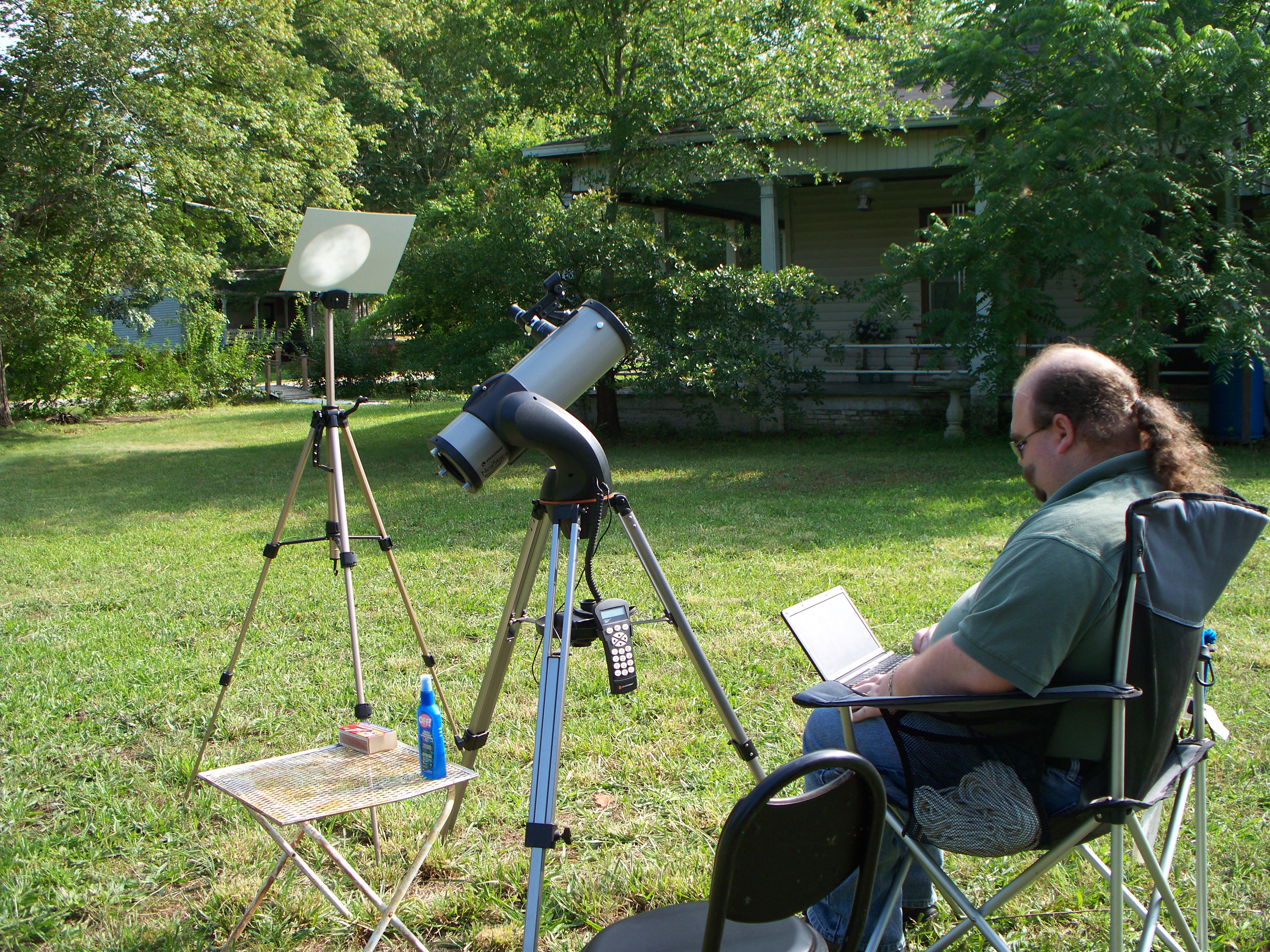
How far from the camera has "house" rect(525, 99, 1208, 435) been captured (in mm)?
11812

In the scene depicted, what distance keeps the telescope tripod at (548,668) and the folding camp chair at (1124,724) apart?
0.48m

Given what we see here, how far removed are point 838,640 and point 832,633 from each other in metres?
0.03

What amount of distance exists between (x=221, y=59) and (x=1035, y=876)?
15698 mm

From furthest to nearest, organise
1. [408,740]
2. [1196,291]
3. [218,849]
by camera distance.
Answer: [1196,291], [408,740], [218,849]

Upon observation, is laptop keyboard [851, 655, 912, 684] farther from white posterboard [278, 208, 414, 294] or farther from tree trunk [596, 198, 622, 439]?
tree trunk [596, 198, 622, 439]

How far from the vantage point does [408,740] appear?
12.0ft

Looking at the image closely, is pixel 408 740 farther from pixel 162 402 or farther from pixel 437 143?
pixel 437 143

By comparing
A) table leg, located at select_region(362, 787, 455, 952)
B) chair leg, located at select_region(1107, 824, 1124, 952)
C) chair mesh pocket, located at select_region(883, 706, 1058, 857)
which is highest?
chair mesh pocket, located at select_region(883, 706, 1058, 857)

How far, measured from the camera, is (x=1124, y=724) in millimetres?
1833

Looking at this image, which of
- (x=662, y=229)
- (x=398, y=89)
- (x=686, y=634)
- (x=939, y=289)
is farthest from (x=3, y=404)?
(x=686, y=634)

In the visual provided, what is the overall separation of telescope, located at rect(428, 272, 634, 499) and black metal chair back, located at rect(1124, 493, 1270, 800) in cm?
109

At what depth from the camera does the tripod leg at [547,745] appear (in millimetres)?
1837

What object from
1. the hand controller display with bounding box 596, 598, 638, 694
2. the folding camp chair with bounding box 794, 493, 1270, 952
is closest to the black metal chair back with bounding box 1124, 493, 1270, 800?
the folding camp chair with bounding box 794, 493, 1270, 952

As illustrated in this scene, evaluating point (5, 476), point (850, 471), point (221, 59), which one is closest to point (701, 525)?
point (850, 471)
